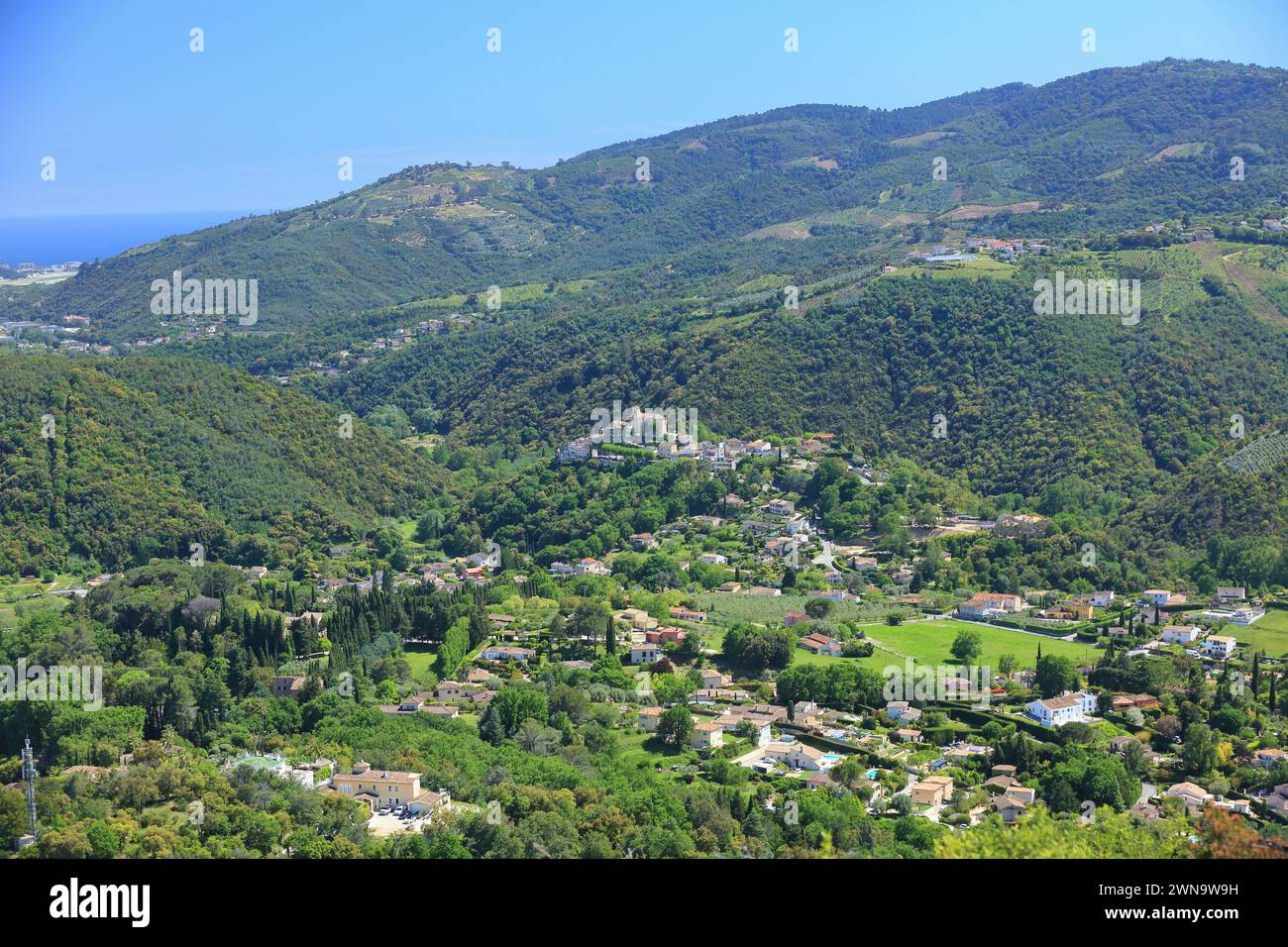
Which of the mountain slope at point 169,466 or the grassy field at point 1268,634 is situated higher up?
the mountain slope at point 169,466

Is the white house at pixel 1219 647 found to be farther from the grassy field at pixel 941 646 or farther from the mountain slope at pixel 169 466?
the mountain slope at pixel 169 466

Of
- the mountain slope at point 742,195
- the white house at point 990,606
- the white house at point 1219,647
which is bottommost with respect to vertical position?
the white house at point 1219,647

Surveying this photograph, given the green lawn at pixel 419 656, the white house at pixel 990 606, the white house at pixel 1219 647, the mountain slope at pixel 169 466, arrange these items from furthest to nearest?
the mountain slope at pixel 169 466
the white house at pixel 990 606
the green lawn at pixel 419 656
the white house at pixel 1219 647

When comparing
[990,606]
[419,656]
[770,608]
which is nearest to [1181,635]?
[990,606]

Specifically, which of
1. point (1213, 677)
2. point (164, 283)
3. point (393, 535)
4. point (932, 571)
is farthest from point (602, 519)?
point (164, 283)

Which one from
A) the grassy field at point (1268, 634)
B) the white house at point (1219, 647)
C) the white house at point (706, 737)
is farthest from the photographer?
the grassy field at point (1268, 634)

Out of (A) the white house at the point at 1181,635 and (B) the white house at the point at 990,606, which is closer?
(A) the white house at the point at 1181,635

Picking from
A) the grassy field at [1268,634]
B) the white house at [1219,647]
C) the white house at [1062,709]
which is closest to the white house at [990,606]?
the grassy field at [1268,634]
